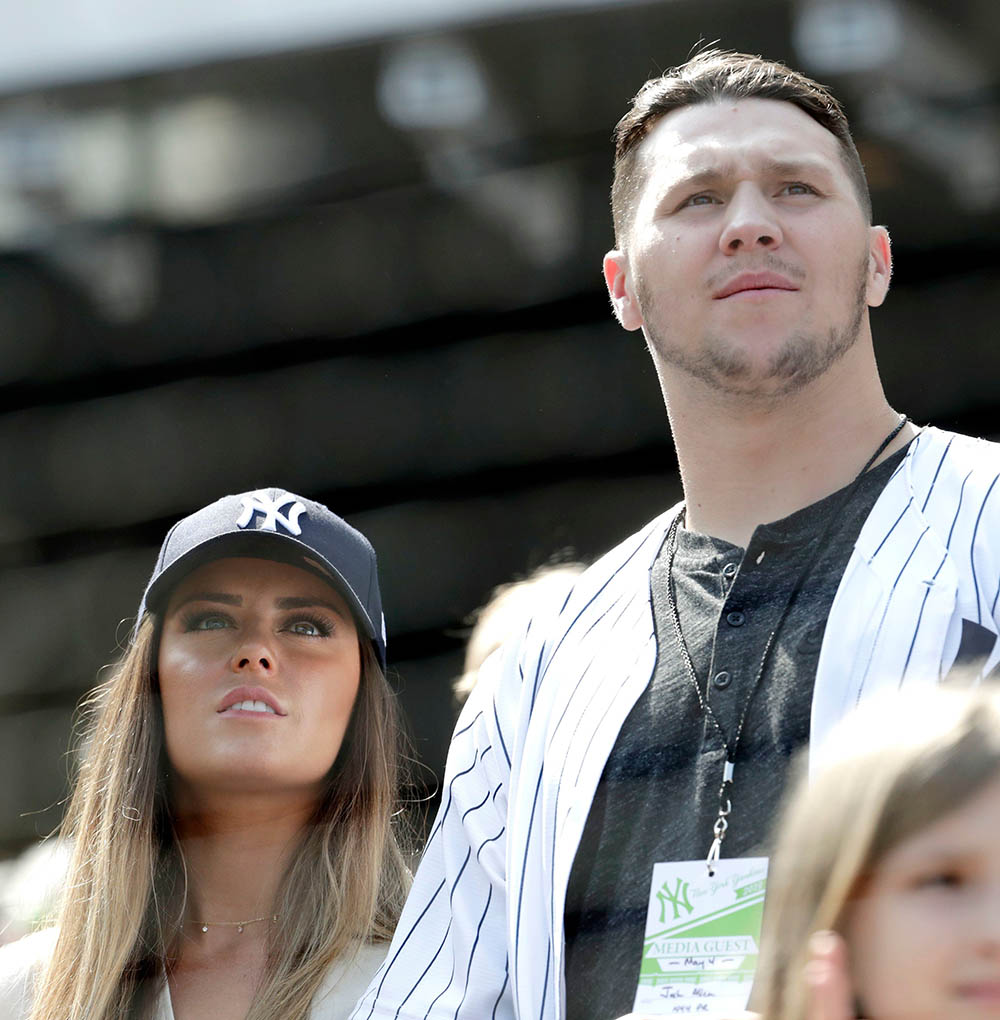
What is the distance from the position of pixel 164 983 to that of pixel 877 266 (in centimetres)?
82

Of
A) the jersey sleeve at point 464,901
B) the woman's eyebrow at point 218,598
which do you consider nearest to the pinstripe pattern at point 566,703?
the jersey sleeve at point 464,901

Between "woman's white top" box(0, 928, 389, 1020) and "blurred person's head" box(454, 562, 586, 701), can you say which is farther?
"blurred person's head" box(454, 562, 586, 701)

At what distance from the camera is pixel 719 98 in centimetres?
129

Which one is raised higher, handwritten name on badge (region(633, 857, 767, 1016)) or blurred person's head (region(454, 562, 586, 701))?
blurred person's head (region(454, 562, 586, 701))

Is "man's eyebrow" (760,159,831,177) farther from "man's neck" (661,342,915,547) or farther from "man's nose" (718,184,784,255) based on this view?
"man's neck" (661,342,915,547)

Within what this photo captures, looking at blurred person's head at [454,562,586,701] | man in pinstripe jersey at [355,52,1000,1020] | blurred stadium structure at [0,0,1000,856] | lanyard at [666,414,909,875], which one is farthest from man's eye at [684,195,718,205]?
blurred stadium structure at [0,0,1000,856]

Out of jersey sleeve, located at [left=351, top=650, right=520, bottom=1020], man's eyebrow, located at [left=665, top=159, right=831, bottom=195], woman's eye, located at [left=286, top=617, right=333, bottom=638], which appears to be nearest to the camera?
jersey sleeve, located at [left=351, top=650, right=520, bottom=1020]

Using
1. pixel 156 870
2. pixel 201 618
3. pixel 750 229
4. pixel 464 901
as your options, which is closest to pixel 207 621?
pixel 201 618

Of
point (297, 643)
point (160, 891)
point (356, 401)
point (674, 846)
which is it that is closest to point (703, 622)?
point (674, 846)

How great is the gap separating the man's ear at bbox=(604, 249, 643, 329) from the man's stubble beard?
14 centimetres

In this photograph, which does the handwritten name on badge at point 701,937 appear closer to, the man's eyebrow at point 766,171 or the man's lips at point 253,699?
the man's lips at point 253,699

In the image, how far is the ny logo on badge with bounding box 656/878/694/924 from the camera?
98cm

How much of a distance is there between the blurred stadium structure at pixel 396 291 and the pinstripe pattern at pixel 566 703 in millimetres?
826

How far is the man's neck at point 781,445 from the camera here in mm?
1148
